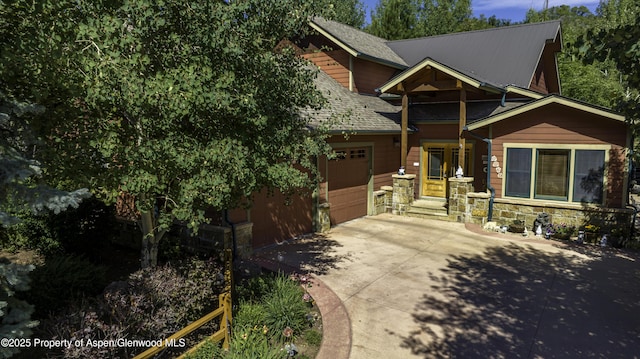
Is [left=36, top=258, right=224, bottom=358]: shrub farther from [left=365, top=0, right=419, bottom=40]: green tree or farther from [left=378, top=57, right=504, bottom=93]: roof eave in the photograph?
[left=365, top=0, right=419, bottom=40]: green tree

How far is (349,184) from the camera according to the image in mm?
13977

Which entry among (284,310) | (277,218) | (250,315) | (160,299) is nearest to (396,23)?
(277,218)

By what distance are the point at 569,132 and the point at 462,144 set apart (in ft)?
10.5

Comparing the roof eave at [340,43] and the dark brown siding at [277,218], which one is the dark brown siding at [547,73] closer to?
the roof eave at [340,43]

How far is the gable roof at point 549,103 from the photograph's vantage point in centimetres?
1112

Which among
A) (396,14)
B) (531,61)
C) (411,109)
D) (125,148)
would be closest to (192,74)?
(125,148)

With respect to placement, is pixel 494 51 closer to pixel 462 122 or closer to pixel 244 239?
pixel 462 122

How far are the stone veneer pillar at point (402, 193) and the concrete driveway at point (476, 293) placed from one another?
2859 millimetres

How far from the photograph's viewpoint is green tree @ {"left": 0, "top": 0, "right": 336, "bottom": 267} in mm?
4363

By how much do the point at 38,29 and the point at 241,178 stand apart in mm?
2649

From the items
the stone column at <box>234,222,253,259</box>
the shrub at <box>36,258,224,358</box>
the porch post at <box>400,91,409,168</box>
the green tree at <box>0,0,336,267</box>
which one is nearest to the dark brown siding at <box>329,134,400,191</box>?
the porch post at <box>400,91,409,168</box>

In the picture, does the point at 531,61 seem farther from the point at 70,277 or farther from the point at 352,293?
the point at 70,277

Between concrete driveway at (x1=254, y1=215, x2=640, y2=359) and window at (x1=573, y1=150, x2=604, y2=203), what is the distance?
1.76 metres

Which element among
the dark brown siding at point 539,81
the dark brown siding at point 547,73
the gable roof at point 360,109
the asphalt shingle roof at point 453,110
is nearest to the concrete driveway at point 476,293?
the gable roof at point 360,109
